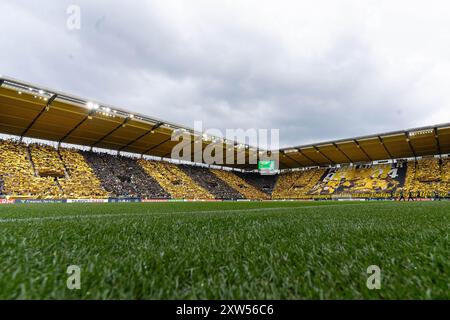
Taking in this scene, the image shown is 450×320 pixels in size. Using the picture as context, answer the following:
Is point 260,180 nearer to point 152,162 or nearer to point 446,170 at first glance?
point 152,162

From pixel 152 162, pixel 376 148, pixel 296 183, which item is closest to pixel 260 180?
pixel 296 183

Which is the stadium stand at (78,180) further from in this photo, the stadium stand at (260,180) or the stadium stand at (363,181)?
the stadium stand at (363,181)

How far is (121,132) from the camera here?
28797 millimetres

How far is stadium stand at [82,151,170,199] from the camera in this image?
29145 millimetres

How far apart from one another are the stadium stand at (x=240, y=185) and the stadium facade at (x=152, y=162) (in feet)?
0.94

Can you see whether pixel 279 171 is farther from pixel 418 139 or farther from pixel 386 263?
pixel 386 263

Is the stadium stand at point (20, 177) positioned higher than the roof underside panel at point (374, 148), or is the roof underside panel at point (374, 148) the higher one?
the roof underside panel at point (374, 148)

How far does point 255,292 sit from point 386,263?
908 mm

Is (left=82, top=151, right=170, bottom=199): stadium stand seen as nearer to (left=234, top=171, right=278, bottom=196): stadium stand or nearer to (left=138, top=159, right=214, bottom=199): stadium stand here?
(left=138, top=159, right=214, bottom=199): stadium stand

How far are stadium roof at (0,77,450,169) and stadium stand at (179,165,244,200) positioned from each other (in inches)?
195

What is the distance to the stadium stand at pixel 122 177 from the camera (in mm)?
29145

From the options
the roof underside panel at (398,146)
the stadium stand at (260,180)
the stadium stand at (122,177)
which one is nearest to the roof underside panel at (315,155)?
the roof underside panel at (398,146)

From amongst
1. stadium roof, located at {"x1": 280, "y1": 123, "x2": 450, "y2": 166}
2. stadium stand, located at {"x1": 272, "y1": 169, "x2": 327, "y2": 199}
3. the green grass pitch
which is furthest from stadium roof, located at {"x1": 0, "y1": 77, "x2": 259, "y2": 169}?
the green grass pitch
